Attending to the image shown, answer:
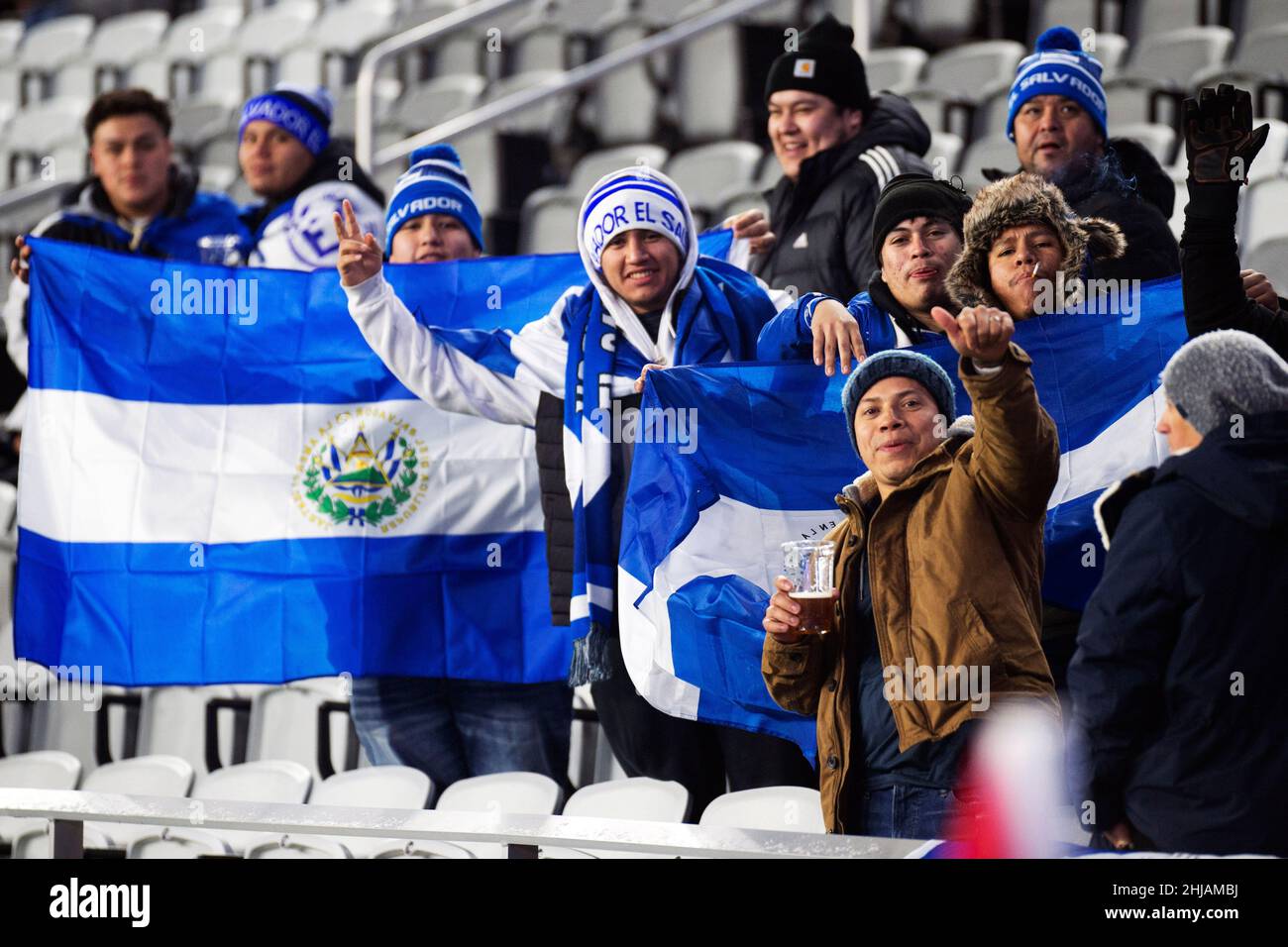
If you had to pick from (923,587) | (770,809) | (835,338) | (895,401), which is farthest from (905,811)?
(835,338)

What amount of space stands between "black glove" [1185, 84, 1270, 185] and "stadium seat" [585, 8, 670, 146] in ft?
18.7

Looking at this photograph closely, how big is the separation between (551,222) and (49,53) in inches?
239

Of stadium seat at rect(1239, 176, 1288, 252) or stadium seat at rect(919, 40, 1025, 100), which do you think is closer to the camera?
stadium seat at rect(1239, 176, 1288, 252)

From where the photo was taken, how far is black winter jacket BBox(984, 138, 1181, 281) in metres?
Result: 4.21

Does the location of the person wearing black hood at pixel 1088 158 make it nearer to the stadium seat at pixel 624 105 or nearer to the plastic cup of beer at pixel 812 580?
the plastic cup of beer at pixel 812 580

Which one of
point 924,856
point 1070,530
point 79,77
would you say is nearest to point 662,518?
point 1070,530

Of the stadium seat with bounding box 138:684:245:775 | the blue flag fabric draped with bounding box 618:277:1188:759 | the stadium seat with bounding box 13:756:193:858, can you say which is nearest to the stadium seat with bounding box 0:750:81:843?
the stadium seat with bounding box 13:756:193:858

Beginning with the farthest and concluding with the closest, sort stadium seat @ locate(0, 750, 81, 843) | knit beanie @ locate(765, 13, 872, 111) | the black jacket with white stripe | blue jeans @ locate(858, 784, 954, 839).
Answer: stadium seat @ locate(0, 750, 81, 843), knit beanie @ locate(765, 13, 872, 111), the black jacket with white stripe, blue jeans @ locate(858, 784, 954, 839)

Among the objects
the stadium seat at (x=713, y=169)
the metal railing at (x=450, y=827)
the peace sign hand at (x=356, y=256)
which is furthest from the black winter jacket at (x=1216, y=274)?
the stadium seat at (x=713, y=169)

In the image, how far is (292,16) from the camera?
38.0 ft

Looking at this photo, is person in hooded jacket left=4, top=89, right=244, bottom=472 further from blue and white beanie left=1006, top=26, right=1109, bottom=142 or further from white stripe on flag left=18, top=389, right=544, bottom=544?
blue and white beanie left=1006, top=26, right=1109, bottom=142

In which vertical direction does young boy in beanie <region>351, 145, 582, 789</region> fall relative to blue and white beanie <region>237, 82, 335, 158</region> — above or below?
below
